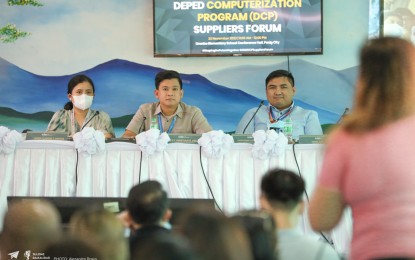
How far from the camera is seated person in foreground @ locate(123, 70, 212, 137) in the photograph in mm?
5297

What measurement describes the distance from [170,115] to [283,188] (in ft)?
10.0

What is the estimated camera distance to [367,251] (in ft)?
6.07

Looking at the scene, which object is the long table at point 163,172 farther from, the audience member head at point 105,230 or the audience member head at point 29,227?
the audience member head at point 29,227

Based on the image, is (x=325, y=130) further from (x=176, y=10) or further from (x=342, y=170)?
(x=342, y=170)

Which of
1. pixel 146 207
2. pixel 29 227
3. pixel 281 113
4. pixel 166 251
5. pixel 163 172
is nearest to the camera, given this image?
pixel 166 251

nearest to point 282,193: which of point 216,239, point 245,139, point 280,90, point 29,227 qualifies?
point 29,227

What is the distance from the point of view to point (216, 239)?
1240 mm

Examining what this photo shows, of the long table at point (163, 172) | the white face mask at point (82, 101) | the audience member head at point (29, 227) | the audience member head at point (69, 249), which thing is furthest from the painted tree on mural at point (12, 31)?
the audience member head at point (69, 249)

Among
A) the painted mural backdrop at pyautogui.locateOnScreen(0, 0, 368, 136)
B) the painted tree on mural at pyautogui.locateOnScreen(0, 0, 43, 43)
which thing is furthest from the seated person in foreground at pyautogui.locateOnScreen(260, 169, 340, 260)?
the painted mural backdrop at pyautogui.locateOnScreen(0, 0, 368, 136)

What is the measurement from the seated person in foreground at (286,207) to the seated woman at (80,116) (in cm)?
292

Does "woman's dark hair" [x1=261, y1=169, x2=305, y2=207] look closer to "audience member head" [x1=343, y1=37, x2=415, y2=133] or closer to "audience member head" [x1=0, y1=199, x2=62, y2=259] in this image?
"audience member head" [x1=343, y1=37, x2=415, y2=133]

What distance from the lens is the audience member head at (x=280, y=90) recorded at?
5.38 metres

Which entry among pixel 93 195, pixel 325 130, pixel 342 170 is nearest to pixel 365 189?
pixel 342 170

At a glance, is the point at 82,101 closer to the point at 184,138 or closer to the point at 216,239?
the point at 184,138
